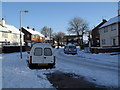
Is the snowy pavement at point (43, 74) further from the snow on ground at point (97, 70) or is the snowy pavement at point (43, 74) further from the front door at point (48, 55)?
the front door at point (48, 55)

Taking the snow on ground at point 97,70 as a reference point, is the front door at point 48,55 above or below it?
above

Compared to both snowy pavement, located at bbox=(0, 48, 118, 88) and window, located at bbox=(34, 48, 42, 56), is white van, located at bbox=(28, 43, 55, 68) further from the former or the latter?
snowy pavement, located at bbox=(0, 48, 118, 88)

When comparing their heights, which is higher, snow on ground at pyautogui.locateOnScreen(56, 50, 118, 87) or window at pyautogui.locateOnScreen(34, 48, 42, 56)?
window at pyautogui.locateOnScreen(34, 48, 42, 56)

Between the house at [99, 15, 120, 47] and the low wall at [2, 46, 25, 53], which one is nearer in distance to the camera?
the house at [99, 15, 120, 47]

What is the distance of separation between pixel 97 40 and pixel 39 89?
5189 centimetres

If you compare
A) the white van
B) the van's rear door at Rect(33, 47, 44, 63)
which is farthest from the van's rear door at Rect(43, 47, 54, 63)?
the van's rear door at Rect(33, 47, 44, 63)

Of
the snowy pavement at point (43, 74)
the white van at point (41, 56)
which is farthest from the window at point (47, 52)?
the snowy pavement at point (43, 74)

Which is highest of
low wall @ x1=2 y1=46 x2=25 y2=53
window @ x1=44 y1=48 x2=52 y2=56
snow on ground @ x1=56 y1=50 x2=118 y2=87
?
window @ x1=44 y1=48 x2=52 y2=56

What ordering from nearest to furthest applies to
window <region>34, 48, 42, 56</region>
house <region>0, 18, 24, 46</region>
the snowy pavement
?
the snowy pavement < window <region>34, 48, 42, 56</region> < house <region>0, 18, 24, 46</region>

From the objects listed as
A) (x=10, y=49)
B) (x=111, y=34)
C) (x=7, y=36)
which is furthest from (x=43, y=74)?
(x=7, y=36)

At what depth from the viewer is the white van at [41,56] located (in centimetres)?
1019

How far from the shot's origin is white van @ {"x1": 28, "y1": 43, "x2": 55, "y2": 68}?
1019 centimetres

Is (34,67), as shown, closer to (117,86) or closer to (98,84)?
(98,84)

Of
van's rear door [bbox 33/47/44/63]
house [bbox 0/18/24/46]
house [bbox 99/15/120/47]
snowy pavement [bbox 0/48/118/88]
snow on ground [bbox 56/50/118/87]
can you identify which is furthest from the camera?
house [bbox 0/18/24/46]
